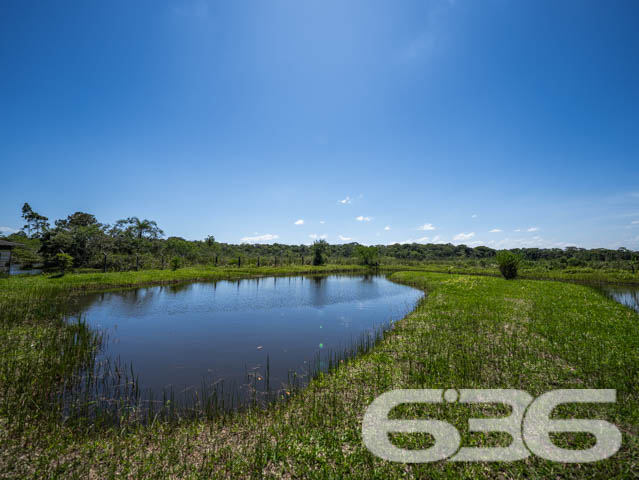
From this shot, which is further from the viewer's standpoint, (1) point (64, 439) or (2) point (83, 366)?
(2) point (83, 366)

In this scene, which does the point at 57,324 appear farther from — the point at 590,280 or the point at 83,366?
the point at 590,280

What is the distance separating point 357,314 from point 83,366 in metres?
13.7

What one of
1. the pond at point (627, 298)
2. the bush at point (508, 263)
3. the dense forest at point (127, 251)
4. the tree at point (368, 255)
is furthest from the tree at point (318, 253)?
the pond at point (627, 298)

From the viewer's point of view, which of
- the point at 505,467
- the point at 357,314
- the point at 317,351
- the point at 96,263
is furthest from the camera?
the point at 96,263

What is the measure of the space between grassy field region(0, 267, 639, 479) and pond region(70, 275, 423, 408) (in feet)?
5.15

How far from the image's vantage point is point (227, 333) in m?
12.5

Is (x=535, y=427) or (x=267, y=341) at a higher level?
(x=535, y=427)

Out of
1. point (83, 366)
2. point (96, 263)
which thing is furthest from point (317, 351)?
point (96, 263)

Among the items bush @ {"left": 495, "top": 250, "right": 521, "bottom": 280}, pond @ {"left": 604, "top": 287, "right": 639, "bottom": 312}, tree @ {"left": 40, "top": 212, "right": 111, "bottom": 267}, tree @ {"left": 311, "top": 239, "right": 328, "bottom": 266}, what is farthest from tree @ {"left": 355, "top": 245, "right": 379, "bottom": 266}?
tree @ {"left": 40, "top": 212, "right": 111, "bottom": 267}

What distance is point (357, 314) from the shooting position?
55.4 feet

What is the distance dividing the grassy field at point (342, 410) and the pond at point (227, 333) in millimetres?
1570

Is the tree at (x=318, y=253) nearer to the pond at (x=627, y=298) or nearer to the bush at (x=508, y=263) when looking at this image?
the bush at (x=508, y=263)

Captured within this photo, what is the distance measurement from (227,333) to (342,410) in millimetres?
8815

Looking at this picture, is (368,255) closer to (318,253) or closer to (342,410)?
(318,253)
